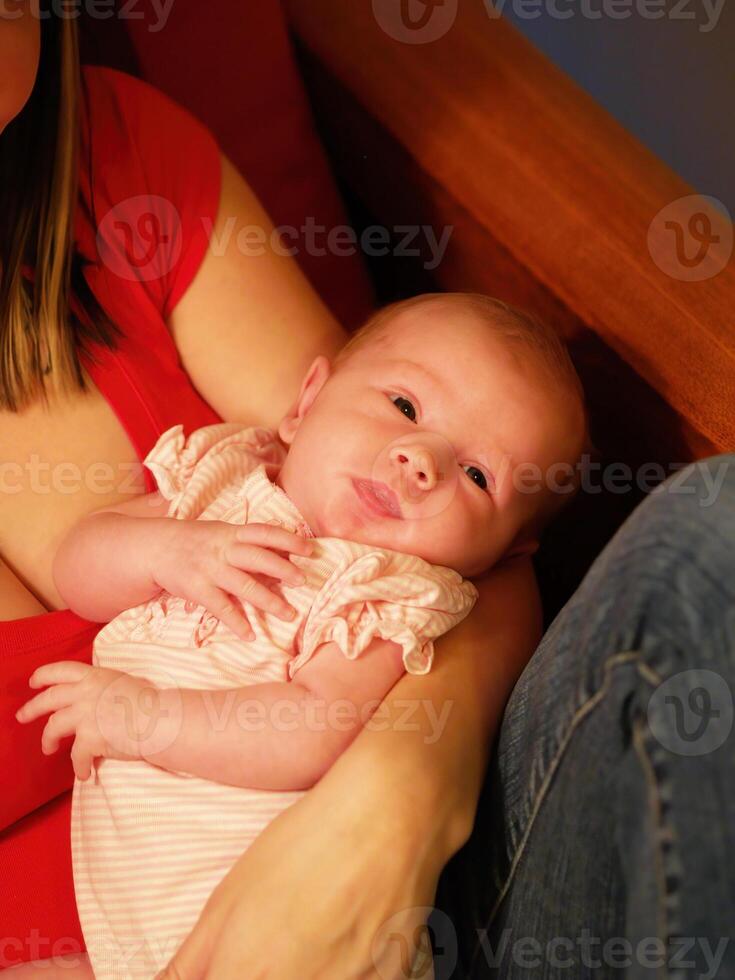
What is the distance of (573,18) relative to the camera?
1765 mm

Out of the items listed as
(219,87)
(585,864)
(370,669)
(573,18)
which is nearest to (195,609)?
(370,669)

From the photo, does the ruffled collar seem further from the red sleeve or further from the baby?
the red sleeve

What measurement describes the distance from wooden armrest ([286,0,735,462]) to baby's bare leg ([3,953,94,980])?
715 mm

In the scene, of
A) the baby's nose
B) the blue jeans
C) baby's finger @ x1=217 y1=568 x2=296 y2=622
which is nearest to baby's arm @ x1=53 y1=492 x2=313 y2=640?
baby's finger @ x1=217 y1=568 x2=296 y2=622

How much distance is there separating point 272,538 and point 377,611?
0.11 meters

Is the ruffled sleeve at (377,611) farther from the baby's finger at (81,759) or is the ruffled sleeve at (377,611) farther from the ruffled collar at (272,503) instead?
the baby's finger at (81,759)

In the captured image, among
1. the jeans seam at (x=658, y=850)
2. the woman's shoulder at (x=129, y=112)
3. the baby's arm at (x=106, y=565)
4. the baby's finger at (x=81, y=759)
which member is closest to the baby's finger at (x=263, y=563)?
the baby's arm at (x=106, y=565)

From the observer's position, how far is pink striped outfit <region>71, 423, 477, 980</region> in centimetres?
76

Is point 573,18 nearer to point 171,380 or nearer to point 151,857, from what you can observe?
point 171,380

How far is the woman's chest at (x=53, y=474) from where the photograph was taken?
0.93 m

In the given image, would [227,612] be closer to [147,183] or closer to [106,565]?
[106,565]

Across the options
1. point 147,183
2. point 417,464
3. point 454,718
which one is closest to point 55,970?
point 454,718

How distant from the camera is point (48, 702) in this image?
807 millimetres

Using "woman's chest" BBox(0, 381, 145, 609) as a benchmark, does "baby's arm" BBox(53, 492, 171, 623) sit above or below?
below
